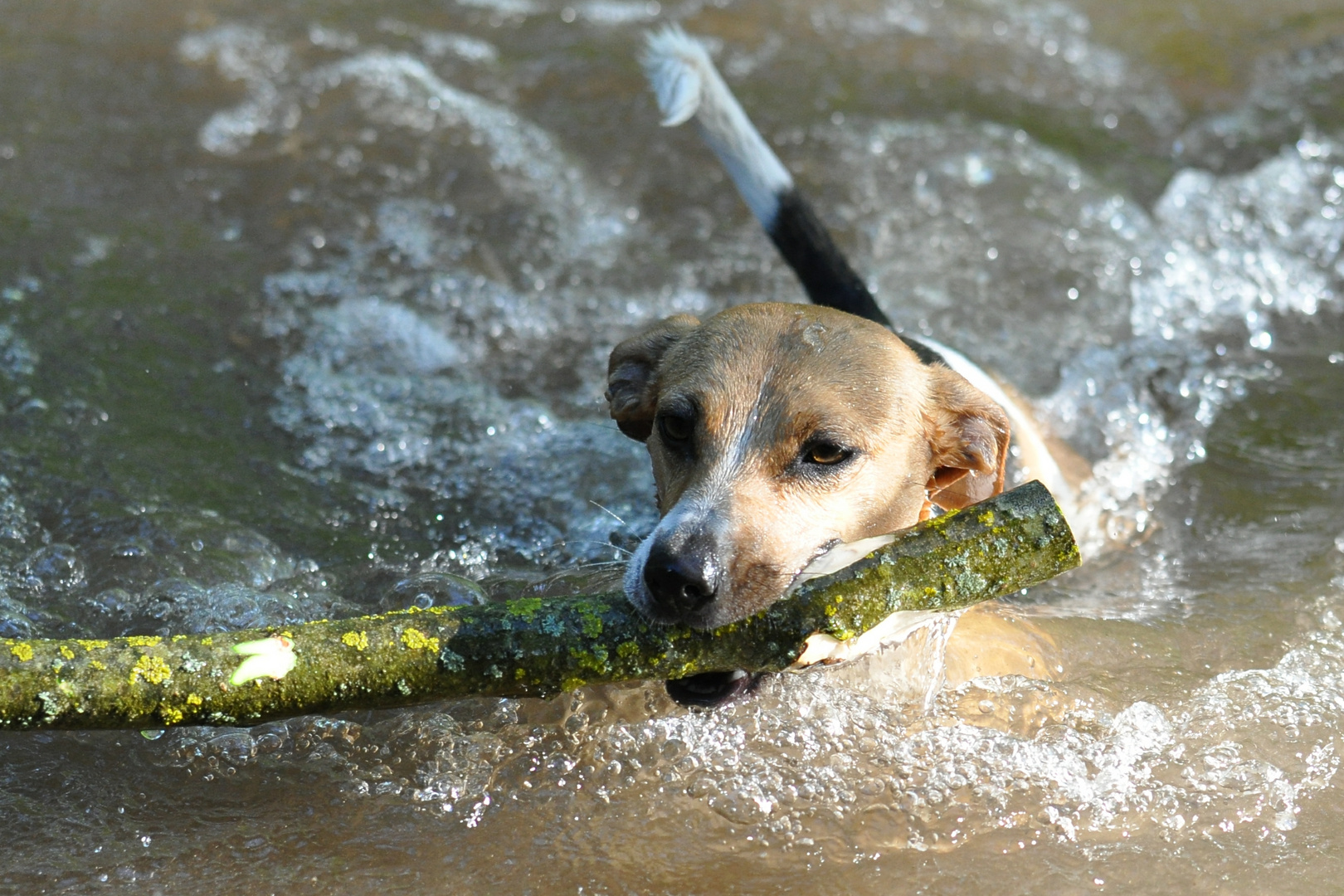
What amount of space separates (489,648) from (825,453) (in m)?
1.22

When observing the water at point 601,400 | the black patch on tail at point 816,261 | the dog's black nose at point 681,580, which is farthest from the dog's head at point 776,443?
the black patch on tail at point 816,261

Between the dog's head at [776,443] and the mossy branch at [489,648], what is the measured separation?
0.44 feet

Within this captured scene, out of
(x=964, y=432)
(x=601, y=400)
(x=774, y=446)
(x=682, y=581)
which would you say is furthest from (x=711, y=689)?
(x=601, y=400)

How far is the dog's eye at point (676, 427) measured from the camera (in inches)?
Answer: 150

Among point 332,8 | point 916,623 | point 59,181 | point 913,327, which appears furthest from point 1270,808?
point 332,8

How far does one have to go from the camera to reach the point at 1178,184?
25.2 feet

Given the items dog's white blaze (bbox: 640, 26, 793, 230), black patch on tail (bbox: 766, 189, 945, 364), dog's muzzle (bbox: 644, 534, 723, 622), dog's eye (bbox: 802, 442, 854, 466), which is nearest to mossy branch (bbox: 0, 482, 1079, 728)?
dog's muzzle (bbox: 644, 534, 723, 622)

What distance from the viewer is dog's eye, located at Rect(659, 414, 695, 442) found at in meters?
3.80

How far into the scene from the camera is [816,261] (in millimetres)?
5328

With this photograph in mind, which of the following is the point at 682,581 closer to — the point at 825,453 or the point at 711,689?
the point at 711,689

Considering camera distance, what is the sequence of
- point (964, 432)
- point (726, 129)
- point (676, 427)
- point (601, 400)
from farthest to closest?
point (601, 400) < point (726, 129) < point (964, 432) < point (676, 427)

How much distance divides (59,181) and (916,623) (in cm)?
541

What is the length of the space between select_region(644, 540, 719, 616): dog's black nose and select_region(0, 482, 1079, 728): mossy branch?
67mm

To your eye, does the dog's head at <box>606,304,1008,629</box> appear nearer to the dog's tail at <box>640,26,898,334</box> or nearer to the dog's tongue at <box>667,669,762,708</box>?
the dog's tongue at <box>667,669,762,708</box>
